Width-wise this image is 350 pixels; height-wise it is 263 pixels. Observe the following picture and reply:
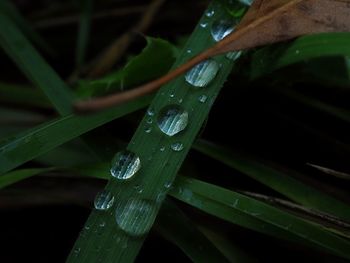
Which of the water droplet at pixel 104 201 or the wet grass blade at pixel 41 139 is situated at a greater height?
the wet grass blade at pixel 41 139

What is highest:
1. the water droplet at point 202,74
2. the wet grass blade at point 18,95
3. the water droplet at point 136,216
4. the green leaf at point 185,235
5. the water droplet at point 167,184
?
the wet grass blade at point 18,95

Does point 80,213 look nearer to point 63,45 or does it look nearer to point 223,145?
point 223,145

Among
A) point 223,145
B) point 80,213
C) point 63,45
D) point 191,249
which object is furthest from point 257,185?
point 63,45

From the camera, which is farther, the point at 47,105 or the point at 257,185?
the point at 47,105

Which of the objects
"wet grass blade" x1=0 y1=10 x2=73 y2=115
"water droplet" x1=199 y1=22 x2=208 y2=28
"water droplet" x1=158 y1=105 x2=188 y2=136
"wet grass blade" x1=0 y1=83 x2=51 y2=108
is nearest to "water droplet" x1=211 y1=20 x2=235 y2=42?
"water droplet" x1=199 y1=22 x2=208 y2=28

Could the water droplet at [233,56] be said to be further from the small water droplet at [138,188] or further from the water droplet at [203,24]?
the small water droplet at [138,188]

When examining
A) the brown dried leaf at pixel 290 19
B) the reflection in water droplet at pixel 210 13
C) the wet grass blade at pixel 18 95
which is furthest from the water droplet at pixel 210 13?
the wet grass blade at pixel 18 95
